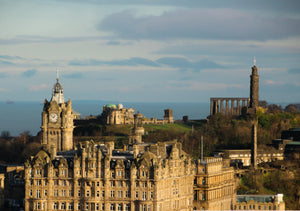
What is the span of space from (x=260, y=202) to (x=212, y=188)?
768 centimetres

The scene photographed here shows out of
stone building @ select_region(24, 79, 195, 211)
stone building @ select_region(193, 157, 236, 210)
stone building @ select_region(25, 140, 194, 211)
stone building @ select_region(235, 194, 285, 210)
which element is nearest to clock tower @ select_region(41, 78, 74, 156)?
stone building @ select_region(24, 79, 195, 211)

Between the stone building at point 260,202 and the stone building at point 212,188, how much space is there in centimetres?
119

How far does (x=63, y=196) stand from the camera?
122 m

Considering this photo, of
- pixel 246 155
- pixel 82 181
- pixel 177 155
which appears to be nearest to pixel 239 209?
pixel 177 155

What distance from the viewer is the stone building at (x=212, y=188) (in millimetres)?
135250

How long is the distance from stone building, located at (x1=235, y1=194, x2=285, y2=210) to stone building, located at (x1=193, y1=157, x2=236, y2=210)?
1193mm

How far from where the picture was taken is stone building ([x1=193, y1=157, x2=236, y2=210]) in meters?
135

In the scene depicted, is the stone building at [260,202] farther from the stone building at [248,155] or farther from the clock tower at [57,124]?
the stone building at [248,155]

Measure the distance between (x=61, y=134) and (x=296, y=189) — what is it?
39631 mm

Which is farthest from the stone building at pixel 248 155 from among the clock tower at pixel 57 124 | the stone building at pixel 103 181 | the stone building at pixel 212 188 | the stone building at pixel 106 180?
the stone building at pixel 103 181

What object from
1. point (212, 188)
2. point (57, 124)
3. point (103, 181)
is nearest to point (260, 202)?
point (212, 188)

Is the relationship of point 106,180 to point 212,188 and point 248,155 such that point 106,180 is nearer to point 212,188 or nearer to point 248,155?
point 212,188

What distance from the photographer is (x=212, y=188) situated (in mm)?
137250

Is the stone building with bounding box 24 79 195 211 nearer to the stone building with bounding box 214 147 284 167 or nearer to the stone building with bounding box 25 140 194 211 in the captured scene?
the stone building with bounding box 25 140 194 211
